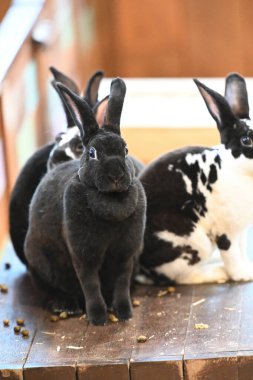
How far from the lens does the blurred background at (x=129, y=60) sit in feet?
12.8

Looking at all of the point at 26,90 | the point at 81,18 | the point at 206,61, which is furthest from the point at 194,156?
the point at 206,61

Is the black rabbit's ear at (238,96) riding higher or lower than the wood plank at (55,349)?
higher

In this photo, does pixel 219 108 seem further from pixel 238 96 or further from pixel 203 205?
pixel 203 205

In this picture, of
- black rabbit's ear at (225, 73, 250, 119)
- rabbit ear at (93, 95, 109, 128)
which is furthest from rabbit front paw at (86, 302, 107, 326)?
black rabbit's ear at (225, 73, 250, 119)

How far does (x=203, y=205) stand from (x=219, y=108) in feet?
1.01

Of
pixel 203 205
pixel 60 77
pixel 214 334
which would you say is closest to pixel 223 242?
pixel 203 205

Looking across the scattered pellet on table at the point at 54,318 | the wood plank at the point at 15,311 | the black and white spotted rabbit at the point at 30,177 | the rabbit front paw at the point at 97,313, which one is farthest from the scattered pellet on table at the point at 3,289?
the rabbit front paw at the point at 97,313

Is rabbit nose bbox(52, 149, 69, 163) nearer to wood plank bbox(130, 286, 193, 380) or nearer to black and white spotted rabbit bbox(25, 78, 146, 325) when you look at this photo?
black and white spotted rabbit bbox(25, 78, 146, 325)

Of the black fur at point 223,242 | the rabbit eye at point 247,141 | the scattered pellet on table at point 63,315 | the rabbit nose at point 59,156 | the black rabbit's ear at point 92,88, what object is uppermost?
the black rabbit's ear at point 92,88

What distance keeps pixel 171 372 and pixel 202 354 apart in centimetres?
9

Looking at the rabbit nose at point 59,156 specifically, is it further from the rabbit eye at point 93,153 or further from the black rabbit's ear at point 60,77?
the rabbit eye at point 93,153

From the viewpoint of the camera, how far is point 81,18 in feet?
15.7

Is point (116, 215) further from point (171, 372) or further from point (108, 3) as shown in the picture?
point (108, 3)

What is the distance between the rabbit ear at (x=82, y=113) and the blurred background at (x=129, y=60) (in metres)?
0.88
